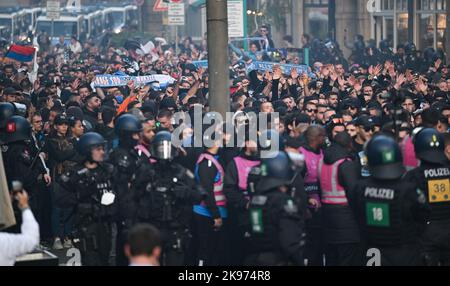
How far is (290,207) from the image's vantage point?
9.88 metres

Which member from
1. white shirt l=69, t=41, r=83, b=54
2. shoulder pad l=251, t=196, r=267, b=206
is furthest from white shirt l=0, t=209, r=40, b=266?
white shirt l=69, t=41, r=83, b=54

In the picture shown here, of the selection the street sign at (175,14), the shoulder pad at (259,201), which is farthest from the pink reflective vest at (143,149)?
the street sign at (175,14)

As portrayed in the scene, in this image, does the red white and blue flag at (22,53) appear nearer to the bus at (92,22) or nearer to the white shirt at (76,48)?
the white shirt at (76,48)

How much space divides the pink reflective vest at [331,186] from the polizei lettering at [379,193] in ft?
4.20

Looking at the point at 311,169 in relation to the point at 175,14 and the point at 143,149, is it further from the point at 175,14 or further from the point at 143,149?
the point at 175,14

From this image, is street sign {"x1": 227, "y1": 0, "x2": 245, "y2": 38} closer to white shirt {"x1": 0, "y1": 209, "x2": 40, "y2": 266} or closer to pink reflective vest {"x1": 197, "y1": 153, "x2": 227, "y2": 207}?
pink reflective vest {"x1": 197, "y1": 153, "x2": 227, "y2": 207}

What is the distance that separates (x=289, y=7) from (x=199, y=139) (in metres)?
37.1

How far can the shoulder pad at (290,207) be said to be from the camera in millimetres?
9859

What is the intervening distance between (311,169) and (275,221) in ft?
8.66

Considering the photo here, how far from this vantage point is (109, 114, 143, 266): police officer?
39.8ft

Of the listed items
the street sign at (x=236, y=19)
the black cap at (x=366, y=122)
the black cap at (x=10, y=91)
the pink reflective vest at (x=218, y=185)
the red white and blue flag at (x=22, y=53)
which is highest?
the street sign at (x=236, y=19)

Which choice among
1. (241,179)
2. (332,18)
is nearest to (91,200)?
(241,179)

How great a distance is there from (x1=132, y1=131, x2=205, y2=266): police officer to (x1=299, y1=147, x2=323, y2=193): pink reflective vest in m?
1.35
